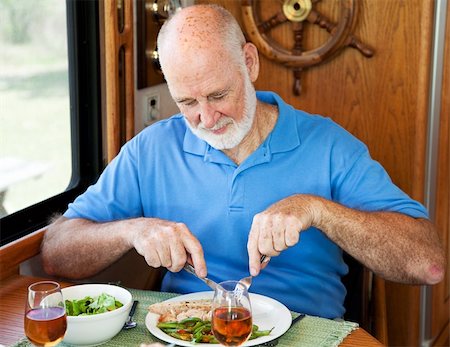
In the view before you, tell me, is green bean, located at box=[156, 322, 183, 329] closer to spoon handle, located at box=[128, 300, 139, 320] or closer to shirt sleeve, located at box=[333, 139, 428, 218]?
spoon handle, located at box=[128, 300, 139, 320]

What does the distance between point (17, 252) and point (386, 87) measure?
1559 mm

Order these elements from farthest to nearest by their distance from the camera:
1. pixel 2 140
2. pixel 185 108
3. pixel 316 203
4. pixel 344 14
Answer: pixel 344 14
pixel 2 140
pixel 185 108
pixel 316 203

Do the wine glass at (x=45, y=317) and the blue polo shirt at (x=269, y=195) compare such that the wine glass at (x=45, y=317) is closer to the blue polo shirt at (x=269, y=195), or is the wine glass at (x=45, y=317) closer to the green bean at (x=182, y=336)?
the green bean at (x=182, y=336)

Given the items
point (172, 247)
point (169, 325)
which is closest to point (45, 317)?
point (169, 325)

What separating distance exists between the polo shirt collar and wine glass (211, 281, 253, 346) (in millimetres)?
691

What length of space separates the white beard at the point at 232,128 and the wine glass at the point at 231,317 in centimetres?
65

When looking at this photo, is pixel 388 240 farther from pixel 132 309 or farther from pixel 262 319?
pixel 132 309

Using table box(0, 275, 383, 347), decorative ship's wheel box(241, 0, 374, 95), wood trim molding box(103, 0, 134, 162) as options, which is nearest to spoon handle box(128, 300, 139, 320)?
table box(0, 275, 383, 347)

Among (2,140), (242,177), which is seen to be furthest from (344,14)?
(2,140)

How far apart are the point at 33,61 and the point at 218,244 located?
809 mm

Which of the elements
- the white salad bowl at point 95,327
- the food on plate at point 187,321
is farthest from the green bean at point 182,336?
the white salad bowl at point 95,327

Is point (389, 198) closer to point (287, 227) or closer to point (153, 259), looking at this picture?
Answer: point (287, 227)

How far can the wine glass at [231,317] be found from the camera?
1.45m

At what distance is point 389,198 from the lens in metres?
1.98
